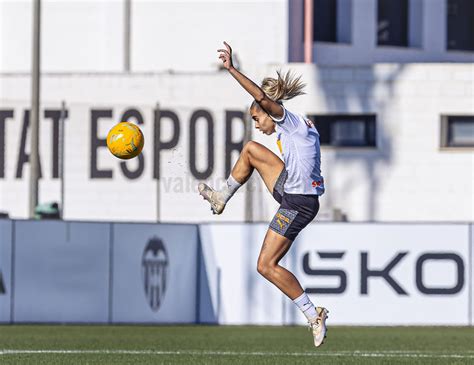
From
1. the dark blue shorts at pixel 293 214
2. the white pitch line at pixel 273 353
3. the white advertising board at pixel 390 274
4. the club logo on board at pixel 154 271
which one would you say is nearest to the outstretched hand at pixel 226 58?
the dark blue shorts at pixel 293 214

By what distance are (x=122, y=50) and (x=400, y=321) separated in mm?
16966

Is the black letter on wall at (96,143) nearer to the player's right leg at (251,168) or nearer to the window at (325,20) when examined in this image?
the window at (325,20)

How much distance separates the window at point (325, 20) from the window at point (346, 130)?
6.03m

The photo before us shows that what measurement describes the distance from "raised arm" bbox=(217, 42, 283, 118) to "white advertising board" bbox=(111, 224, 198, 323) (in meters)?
10.5

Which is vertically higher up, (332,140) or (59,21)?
(59,21)

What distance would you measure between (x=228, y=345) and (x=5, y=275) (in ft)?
19.1

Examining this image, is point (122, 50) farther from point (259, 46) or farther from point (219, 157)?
point (219, 157)

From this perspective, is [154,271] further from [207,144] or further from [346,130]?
[346,130]

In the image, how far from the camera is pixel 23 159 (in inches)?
1277

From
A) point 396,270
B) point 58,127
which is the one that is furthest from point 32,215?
point 396,270

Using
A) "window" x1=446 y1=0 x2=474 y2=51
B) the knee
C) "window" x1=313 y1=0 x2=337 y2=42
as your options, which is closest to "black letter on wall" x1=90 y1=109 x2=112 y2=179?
"window" x1=313 y1=0 x2=337 y2=42

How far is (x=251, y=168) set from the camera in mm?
11938

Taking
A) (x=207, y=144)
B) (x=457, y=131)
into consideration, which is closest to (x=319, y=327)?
(x=207, y=144)

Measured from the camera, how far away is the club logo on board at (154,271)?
21422mm
